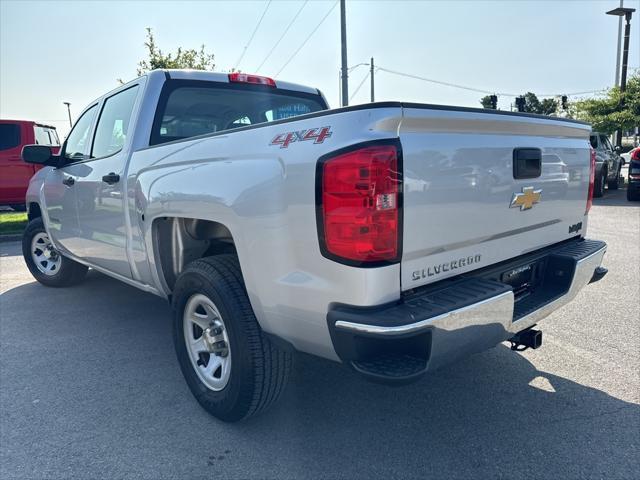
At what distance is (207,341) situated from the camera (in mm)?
2727

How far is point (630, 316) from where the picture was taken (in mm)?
4102

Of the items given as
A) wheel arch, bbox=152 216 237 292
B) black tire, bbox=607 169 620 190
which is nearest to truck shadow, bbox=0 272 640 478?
wheel arch, bbox=152 216 237 292

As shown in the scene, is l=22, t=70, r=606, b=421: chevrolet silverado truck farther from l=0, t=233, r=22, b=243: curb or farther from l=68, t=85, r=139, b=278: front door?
l=0, t=233, r=22, b=243: curb

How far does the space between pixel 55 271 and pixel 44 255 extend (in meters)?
0.32

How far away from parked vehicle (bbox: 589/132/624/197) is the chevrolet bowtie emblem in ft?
39.6

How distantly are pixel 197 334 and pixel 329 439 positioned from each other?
1.02 metres

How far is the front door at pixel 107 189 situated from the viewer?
347 centimetres

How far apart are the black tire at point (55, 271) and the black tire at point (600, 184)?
13.3m

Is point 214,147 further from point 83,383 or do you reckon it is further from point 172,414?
point 83,383

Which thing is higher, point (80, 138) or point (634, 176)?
point (80, 138)

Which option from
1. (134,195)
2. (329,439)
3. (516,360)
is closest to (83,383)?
(134,195)

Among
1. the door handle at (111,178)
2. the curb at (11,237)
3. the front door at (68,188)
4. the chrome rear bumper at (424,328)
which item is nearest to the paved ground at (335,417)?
the chrome rear bumper at (424,328)

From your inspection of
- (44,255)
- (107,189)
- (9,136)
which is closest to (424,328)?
(107,189)

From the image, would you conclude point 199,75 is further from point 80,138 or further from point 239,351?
point 239,351
